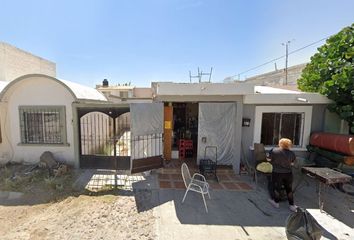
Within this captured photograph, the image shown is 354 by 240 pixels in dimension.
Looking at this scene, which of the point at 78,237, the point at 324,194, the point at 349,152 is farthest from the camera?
the point at 349,152

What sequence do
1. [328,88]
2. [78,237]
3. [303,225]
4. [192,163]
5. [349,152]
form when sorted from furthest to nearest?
1. [192,163]
2. [328,88]
3. [349,152]
4. [78,237]
5. [303,225]

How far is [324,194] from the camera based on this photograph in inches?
242

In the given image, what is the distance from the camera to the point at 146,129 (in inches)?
273

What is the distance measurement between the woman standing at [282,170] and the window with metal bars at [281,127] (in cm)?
307

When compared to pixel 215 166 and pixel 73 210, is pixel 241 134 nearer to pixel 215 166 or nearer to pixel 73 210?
pixel 215 166

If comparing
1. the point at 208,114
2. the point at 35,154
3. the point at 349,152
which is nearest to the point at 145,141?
the point at 208,114

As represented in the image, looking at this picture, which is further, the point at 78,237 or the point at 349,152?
the point at 349,152

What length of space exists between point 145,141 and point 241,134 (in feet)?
12.4

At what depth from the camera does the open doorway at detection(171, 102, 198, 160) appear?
913 centimetres

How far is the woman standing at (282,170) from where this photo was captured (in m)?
5.08

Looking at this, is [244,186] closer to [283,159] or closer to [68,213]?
[283,159]

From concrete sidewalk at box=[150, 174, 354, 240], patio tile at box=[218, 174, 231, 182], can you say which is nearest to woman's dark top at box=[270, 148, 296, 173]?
concrete sidewalk at box=[150, 174, 354, 240]

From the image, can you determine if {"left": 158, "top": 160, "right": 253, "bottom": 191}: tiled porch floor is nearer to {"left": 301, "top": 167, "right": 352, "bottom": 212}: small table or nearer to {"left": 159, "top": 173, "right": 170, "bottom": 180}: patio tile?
{"left": 159, "top": 173, "right": 170, "bottom": 180}: patio tile

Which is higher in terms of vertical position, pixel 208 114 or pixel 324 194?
pixel 208 114
